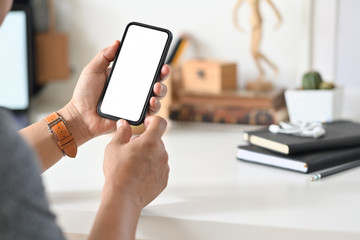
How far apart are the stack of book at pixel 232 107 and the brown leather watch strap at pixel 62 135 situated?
50 centimetres

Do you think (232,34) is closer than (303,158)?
No

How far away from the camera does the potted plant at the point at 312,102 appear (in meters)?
1.21

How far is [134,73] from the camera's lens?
94 cm

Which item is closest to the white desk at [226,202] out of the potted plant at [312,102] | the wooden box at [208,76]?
the potted plant at [312,102]

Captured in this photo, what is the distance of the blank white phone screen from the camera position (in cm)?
92

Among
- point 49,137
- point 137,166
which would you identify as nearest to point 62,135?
point 49,137

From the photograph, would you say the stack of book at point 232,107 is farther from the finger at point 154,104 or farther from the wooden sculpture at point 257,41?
the finger at point 154,104

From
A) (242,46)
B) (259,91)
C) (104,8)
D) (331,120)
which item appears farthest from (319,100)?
(104,8)

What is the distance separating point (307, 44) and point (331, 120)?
0.94 feet

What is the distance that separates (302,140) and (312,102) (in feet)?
0.85

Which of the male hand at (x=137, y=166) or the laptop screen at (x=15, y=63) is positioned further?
the laptop screen at (x=15, y=63)

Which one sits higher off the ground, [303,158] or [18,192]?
[18,192]

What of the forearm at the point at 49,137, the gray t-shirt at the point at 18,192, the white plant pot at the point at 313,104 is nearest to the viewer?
the gray t-shirt at the point at 18,192

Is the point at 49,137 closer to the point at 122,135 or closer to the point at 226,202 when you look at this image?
the point at 122,135
